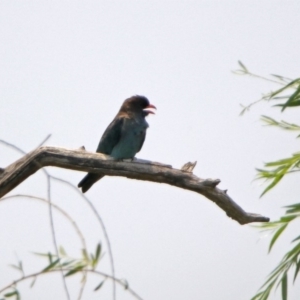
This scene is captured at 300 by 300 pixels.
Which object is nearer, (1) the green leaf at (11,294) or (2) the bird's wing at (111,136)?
(1) the green leaf at (11,294)

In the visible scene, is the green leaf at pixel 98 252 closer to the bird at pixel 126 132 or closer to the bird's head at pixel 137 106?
the bird at pixel 126 132

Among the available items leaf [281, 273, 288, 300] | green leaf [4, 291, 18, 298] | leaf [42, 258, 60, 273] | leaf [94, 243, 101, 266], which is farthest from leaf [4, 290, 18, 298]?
leaf [281, 273, 288, 300]

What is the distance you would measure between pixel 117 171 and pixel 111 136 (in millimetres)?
2060

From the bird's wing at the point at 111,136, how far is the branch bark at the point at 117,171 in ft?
6.10

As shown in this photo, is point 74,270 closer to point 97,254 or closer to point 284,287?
point 97,254

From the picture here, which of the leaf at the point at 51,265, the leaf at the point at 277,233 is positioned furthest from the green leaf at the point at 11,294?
the leaf at the point at 277,233

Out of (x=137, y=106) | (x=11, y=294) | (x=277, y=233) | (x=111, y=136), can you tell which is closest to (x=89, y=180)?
Answer: (x=111, y=136)

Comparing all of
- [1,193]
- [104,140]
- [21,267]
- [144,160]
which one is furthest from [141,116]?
[21,267]

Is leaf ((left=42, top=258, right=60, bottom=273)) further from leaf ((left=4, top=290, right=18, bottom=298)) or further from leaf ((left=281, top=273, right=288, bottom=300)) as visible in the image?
leaf ((left=281, top=273, right=288, bottom=300))

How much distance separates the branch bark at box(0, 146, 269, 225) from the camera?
4.40m

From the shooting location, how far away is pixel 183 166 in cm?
461

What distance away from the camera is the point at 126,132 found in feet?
22.1

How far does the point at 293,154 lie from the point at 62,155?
1.32m

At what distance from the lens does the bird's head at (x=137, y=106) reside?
23.4 ft
